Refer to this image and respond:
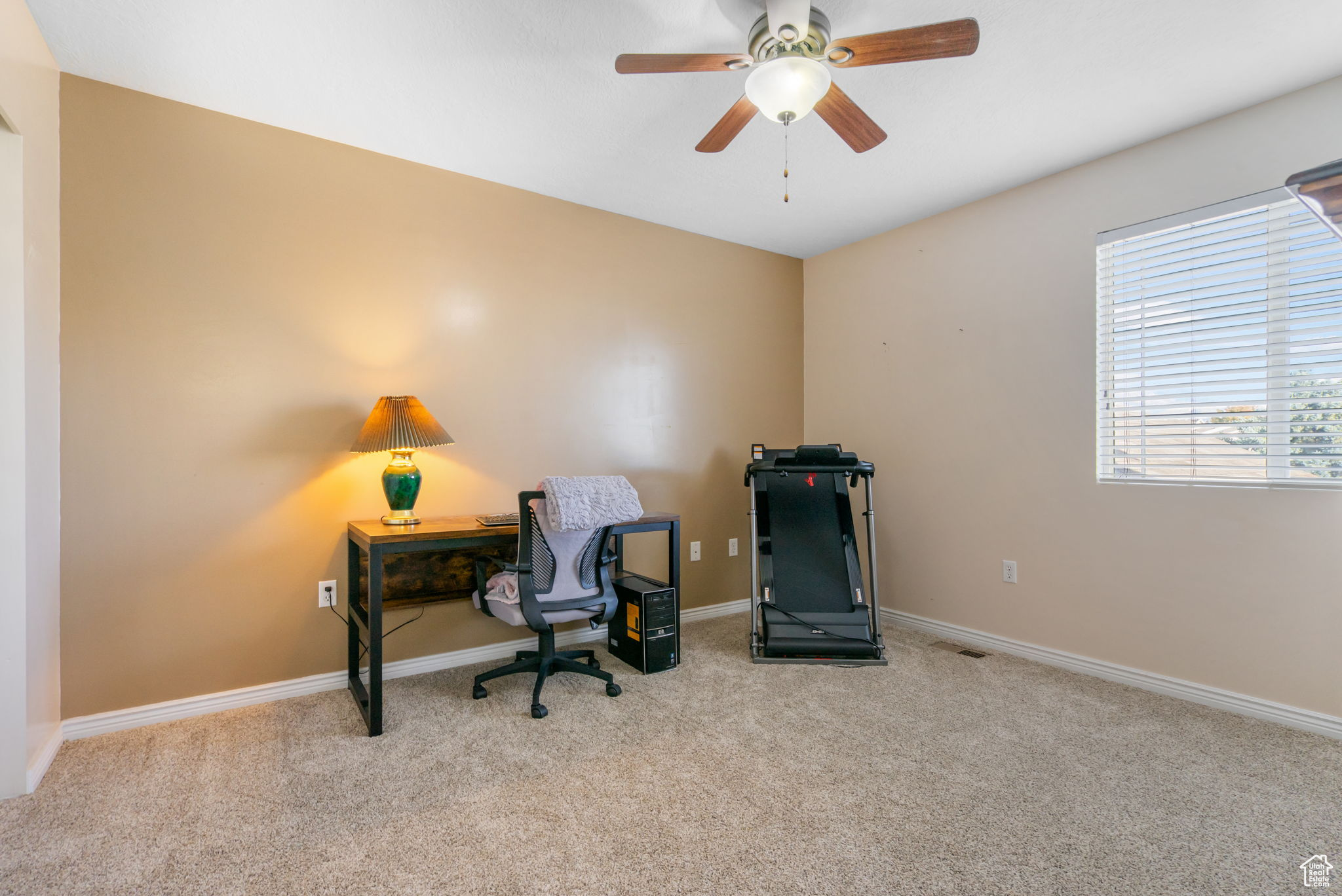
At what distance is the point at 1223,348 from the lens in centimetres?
259

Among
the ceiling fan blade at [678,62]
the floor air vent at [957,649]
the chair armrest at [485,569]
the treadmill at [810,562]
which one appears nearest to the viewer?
the ceiling fan blade at [678,62]

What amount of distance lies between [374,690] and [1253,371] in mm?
3578

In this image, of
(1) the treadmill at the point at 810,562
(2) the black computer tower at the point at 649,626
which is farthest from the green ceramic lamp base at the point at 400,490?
(1) the treadmill at the point at 810,562

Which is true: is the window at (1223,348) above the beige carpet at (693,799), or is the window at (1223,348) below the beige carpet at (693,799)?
above

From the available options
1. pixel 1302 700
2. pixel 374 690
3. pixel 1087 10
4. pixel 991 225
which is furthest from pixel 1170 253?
pixel 374 690

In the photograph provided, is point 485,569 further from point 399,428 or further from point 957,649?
point 957,649

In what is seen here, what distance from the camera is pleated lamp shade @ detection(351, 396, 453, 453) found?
8.50 ft

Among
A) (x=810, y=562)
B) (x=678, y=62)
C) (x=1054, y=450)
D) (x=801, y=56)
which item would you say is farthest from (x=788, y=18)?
(x=810, y=562)

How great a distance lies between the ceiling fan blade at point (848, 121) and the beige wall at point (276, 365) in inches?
66.5

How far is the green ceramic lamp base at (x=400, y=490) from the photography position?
8.76ft

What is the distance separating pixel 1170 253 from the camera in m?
2.74

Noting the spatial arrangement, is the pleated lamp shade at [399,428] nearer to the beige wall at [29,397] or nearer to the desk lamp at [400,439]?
the desk lamp at [400,439]

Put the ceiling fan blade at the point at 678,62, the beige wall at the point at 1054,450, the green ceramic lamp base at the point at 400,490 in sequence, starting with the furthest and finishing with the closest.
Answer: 1. the green ceramic lamp base at the point at 400,490
2. the beige wall at the point at 1054,450
3. the ceiling fan blade at the point at 678,62

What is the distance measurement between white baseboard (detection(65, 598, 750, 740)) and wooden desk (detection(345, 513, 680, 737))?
0.56 ft
